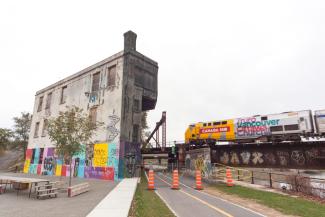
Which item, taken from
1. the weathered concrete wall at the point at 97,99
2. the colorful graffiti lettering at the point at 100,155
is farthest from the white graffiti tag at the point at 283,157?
the colorful graffiti lettering at the point at 100,155

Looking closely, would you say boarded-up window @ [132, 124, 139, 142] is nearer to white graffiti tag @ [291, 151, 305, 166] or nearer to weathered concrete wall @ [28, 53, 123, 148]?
weathered concrete wall @ [28, 53, 123, 148]

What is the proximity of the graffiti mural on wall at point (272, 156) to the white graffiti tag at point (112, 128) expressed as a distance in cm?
1291

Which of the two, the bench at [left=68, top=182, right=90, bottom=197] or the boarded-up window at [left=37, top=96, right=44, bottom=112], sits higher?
the boarded-up window at [left=37, top=96, right=44, bottom=112]

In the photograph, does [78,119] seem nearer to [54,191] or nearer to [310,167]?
[54,191]

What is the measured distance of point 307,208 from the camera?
9016 millimetres

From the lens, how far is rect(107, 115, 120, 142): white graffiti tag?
2405cm

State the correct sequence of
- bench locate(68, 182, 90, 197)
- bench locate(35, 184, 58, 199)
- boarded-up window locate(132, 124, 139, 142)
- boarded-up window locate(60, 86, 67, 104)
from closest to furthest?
bench locate(35, 184, 58, 199), bench locate(68, 182, 90, 197), boarded-up window locate(132, 124, 139, 142), boarded-up window locate(60, 86, 67, 104)

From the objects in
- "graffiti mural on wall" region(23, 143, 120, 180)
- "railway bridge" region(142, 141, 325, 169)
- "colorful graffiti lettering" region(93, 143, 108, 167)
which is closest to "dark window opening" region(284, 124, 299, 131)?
"railway bridge" region(142, 141, 325, 169)

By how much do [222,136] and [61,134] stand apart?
20169 millimetres

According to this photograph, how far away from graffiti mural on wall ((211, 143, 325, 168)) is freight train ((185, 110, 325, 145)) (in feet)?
5.03

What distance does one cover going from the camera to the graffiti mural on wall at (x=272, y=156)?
20.3 meters

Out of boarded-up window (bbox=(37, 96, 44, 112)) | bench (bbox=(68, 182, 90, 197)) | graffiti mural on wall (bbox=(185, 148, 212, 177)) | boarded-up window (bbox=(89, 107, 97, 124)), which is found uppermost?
boarded-up window (bbox=(37, 96, 44, 112))

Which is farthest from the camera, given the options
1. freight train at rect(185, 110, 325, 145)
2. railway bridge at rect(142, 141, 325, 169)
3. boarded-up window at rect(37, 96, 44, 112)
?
boarded-up window at rect(37, 96, 44, 112)

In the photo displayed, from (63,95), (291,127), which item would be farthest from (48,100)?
(291,127)
